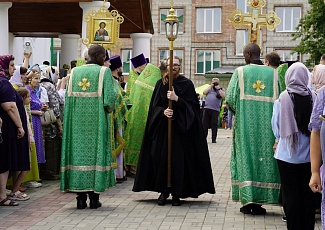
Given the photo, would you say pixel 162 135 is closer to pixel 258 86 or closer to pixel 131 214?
pixel 131 214

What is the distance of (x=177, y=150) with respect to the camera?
392 inches

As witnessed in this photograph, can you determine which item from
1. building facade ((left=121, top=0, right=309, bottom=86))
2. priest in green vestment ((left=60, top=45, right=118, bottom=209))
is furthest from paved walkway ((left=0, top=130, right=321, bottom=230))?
building facade ((left=121, top=0, right=309, bottom=86))

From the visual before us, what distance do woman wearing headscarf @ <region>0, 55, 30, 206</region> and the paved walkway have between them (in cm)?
47

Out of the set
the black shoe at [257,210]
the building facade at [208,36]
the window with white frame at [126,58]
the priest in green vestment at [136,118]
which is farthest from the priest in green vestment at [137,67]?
the window with white frame at [126,58]

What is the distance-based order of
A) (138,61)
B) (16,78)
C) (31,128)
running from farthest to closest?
(138,61), (31,128), (16,78)

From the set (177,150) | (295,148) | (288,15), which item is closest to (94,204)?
(177,150)

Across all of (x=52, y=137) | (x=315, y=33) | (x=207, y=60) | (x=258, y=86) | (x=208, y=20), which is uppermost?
(x=208, y=20)

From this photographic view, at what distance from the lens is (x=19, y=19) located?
2448 centimetres

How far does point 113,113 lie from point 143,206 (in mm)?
1336

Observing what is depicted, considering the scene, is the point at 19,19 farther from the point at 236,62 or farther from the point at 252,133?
the point at 236,62

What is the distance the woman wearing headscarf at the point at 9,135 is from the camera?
946cm

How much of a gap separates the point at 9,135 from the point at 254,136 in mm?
3044

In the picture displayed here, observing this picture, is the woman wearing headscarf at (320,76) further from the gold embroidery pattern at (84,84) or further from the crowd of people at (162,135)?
the gold embroidery pattern at (84,84)

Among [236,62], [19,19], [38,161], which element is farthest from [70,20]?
[236,62]
